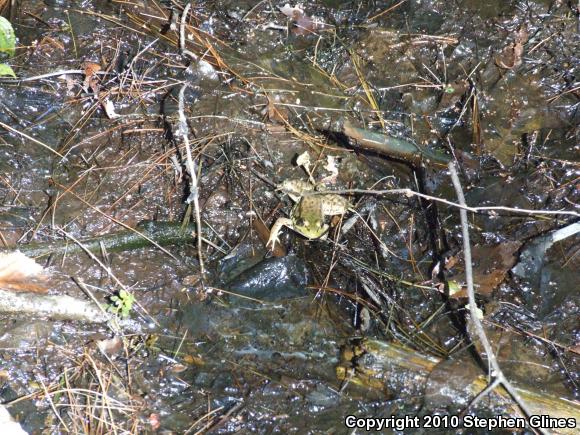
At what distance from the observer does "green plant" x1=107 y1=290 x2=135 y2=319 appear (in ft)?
11.7

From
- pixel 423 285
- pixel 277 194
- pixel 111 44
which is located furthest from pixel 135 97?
pixel 423 285

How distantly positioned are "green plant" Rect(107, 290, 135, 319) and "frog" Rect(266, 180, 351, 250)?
117 centimetres

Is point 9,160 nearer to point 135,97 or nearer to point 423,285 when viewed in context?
point 135,97

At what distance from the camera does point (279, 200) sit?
4273 mm

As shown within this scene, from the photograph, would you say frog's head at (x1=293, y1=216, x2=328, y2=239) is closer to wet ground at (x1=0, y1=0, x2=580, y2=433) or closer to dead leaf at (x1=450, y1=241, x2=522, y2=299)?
wet ground at (x1=0, y1=0, x2=580, y2=433)

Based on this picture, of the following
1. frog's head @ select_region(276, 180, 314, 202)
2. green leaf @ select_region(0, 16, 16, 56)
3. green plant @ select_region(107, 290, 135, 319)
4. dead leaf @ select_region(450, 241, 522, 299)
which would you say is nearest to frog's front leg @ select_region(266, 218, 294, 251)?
frog's head @ select_region(276, 180, 314, 202)

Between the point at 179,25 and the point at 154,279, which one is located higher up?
the point at 179,25

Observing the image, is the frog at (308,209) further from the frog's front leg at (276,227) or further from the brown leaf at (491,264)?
the brown leaf at (491,264)

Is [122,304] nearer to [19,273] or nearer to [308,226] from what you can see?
[19,273]

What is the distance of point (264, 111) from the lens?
452cm

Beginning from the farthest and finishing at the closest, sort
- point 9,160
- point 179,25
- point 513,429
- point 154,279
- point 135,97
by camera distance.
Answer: point 179,25 < point 135,97 < point 9,160 < point 154,279 < point 513,429

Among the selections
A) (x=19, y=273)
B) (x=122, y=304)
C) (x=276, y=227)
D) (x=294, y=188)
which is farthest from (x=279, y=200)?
(x=19, y=273)

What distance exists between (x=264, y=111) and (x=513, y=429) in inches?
126

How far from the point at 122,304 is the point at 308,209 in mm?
1620
